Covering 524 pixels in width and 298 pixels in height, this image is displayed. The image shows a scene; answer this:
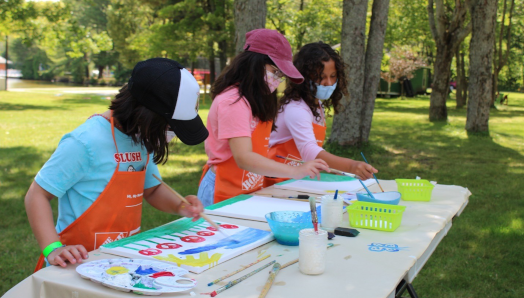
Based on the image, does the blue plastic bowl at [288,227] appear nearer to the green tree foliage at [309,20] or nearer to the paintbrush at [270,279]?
the paintbrush at [270,279]

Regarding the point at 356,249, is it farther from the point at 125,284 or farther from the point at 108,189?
the point at 108,189

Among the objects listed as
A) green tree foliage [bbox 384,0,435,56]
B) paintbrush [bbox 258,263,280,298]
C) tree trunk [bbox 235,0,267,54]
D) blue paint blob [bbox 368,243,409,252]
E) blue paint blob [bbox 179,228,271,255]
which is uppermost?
green tree foliage [bbox 384,0,435,56]

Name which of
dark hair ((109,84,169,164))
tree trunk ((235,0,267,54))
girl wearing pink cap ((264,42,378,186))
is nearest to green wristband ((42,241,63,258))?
dark hair ((109,84,169,164))

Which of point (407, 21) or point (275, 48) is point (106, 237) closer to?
point (275, 48)

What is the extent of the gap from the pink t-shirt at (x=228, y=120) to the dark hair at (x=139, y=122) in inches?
23.6

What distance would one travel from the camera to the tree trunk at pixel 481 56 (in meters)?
10.4

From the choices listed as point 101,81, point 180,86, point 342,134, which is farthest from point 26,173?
point 101,81

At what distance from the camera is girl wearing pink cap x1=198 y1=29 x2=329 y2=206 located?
2.44 metres

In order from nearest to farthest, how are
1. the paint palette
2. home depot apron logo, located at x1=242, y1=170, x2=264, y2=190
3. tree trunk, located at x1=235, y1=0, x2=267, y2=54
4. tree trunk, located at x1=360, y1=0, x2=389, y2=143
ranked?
the paint palette < home depot apron logo, located at x1=242, y1=170, x2=264, y2=190 < tree trunk, located at x1=235, y1=0, x2=267, y2=54 < tree trunk, located at x1=360, y1=0, x2=389, y2=143

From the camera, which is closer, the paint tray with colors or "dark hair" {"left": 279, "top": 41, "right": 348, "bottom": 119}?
the paint tray with colors

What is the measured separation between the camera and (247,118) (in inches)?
98.9

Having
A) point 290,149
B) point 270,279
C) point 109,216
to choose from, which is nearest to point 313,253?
point 270,279

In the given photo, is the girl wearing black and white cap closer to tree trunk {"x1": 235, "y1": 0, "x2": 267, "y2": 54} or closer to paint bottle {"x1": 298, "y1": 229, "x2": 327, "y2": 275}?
paint bottle {"x1": 298, "y1": 229, "x2": 327, "y2": 275}

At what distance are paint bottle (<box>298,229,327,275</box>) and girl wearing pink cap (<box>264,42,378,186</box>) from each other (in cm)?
146
